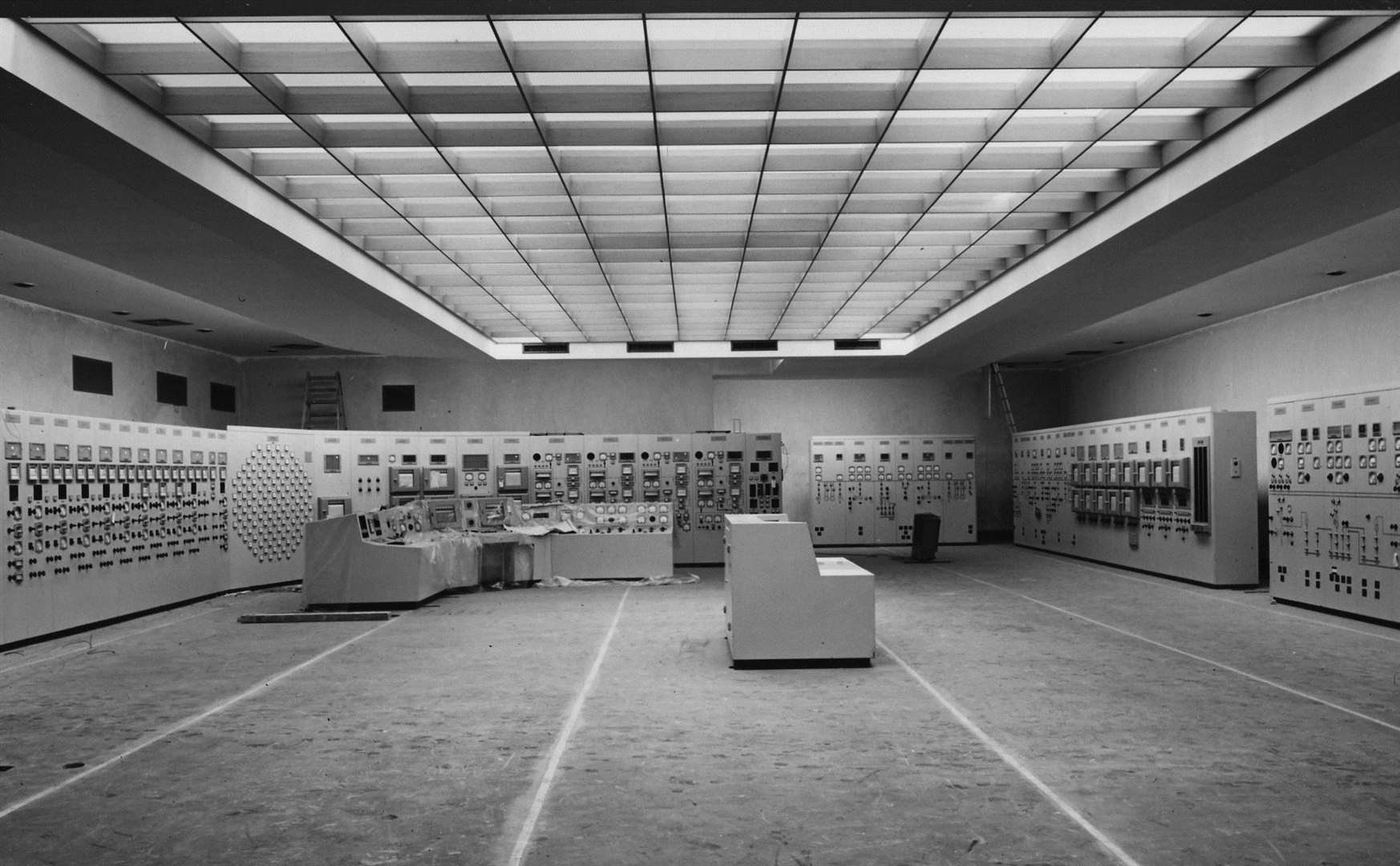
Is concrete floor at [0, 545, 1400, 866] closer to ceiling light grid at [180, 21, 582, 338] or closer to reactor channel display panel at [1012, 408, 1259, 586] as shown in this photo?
reactor channel display panel at [1012, 408, 1259, 586]

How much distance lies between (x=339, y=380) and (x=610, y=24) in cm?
1305

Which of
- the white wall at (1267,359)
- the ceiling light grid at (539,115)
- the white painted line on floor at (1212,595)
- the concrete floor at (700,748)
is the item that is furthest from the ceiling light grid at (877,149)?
the white painted line on floor at (1212,595)

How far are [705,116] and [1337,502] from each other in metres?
7.54

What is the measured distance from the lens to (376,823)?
3.67 metres

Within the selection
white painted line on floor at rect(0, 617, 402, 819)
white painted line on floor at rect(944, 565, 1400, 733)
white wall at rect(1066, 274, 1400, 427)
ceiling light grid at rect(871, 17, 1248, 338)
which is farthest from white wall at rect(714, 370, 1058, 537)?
white painted line on floor at rect(0, 617, 402, 819)

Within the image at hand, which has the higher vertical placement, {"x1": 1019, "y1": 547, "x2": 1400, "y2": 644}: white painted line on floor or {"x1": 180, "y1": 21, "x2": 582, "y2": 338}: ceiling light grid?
{"x1": 180, "y1": 21, "x2": 582, "y2": 338}: ceiling light grid

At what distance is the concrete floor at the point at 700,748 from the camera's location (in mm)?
3475

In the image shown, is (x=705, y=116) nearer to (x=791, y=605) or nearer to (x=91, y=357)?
(x=791, y=605)

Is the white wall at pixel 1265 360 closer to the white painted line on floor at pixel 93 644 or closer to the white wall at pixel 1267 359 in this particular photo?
the white wall at pixel 1267 359

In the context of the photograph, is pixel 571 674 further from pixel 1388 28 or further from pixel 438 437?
pixel 438 437

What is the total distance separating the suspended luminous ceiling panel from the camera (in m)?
5.04

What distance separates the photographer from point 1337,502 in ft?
29.2

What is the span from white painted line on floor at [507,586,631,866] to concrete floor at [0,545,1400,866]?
0.06ft

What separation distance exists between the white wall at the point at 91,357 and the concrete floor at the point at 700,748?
4877 mm
